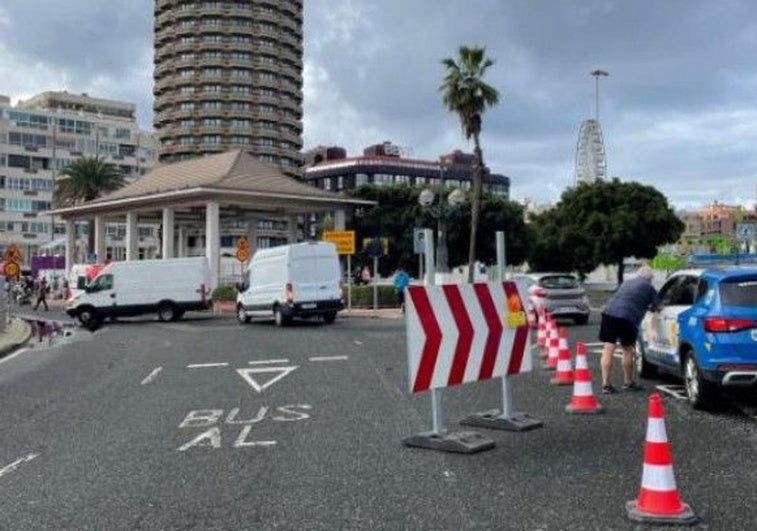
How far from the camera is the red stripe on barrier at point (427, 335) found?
7988 millimetres

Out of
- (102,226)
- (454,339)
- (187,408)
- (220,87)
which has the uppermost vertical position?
(220,87)

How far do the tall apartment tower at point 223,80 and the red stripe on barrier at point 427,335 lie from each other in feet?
351

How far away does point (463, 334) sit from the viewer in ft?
27.7

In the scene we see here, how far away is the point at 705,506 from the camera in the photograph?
591 centimetres

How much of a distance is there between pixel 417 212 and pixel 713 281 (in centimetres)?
6039

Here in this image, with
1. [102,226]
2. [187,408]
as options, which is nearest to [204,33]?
[102,226]

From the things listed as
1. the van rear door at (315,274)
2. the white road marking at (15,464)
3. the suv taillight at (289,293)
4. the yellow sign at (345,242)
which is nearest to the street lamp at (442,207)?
the yellow sign at (345,242)

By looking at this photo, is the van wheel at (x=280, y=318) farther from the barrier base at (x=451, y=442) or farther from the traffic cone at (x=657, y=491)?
the traffic cone at (x=657, y=491)

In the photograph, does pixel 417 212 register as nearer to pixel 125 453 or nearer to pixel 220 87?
pixel 220 87

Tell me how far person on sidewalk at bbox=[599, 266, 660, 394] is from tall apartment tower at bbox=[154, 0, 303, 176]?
104 meters

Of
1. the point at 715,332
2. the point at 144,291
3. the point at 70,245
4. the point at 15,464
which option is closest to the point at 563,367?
the point at 715,332

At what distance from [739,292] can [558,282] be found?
15.2 meters

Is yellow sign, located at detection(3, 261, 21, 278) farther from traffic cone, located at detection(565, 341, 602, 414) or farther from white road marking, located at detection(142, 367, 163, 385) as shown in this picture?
traffic cone, located at detection(565, 341, 602, 414)

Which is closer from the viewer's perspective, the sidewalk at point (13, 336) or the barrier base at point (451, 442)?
the barrier base at point (451, 442)
